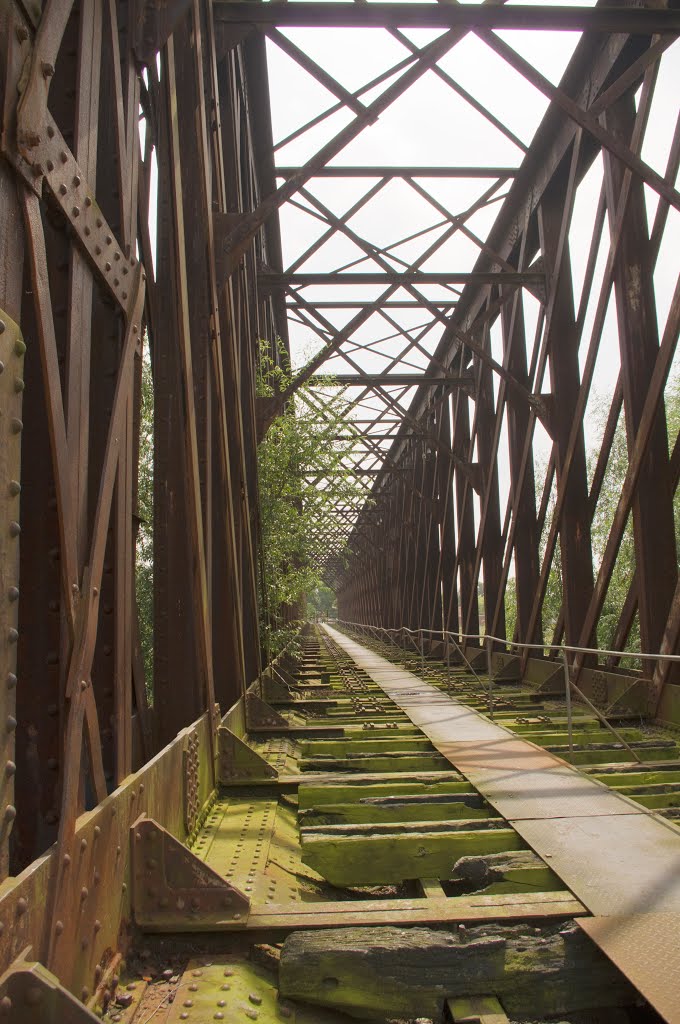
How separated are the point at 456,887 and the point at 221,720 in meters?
2.12

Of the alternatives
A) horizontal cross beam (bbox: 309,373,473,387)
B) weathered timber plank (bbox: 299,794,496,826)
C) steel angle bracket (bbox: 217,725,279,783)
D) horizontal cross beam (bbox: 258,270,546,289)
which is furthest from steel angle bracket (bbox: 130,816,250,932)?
horizontal cross beam (bbox: 309,373,473,387)

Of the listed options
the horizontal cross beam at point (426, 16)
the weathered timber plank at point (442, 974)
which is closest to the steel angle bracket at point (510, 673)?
the horizontal cross beam at point (426, 16)

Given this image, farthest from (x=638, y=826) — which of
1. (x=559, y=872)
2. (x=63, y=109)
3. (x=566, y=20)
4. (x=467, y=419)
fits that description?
(x=467, y=419)

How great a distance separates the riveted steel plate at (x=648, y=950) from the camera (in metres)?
2.50

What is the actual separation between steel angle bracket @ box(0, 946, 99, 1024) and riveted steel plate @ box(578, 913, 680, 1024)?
1592 mm

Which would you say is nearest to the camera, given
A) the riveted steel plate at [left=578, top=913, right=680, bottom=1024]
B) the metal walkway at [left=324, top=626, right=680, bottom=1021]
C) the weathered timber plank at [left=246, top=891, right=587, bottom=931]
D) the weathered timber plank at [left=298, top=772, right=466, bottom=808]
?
the riveted steel plate at [left=578, top=913, right=680, bottom=1024]

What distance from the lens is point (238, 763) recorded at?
540 cm

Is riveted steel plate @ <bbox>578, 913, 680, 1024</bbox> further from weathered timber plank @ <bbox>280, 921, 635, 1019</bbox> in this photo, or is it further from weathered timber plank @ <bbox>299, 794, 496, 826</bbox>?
weathered timber plank @ <bbox>299, 794, 496, 826</bbox>

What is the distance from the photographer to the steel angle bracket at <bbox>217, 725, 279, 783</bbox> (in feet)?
17.5

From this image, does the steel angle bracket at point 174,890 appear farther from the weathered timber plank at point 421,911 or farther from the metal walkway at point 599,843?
the metal walkway at point 599,843

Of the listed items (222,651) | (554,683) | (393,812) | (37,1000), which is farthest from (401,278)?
(37,1000)

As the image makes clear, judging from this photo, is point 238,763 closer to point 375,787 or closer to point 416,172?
point 375,787

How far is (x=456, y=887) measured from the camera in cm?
401

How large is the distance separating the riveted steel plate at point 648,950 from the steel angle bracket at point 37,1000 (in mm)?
1592
